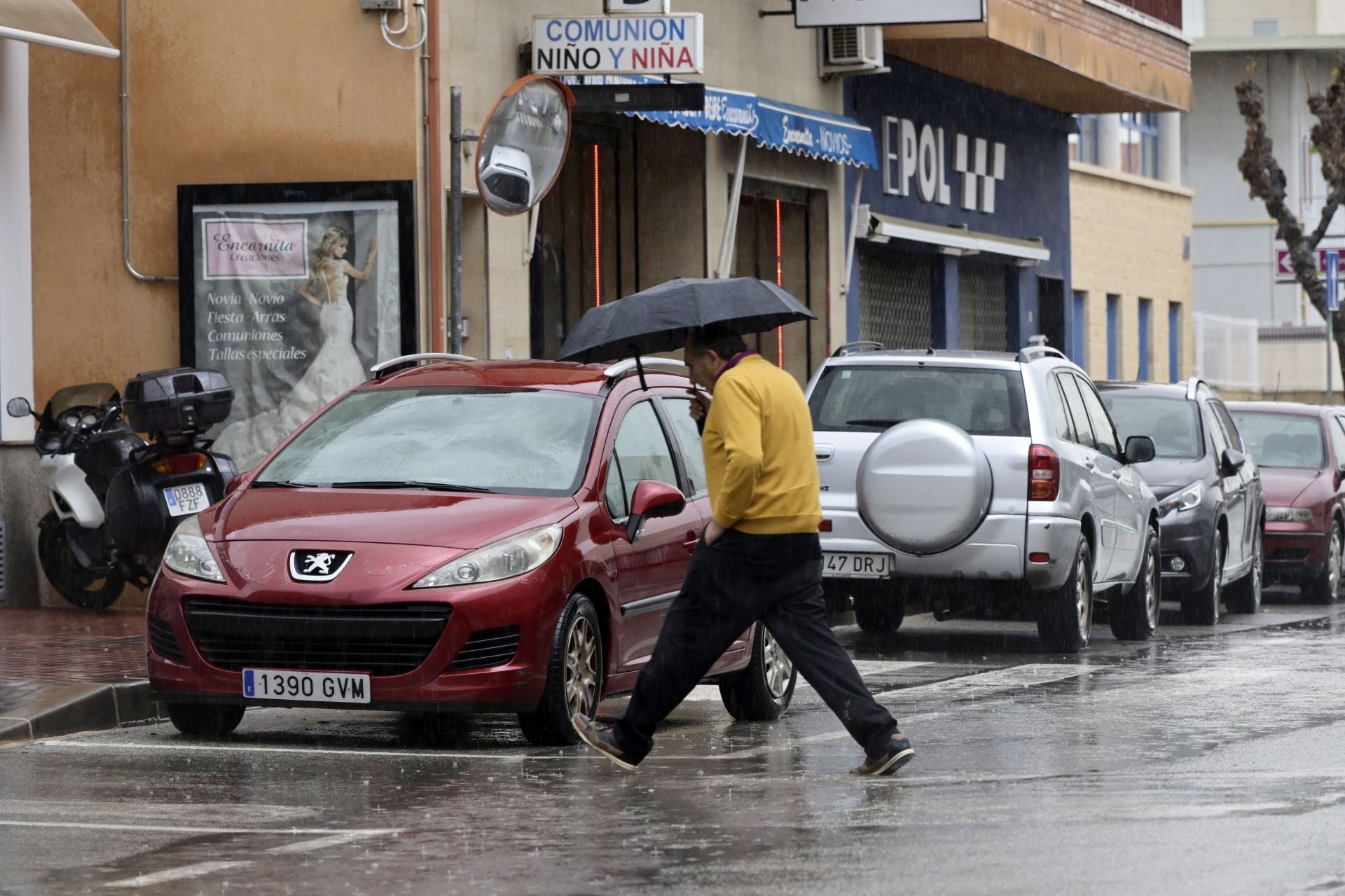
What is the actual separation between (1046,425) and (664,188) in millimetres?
8262

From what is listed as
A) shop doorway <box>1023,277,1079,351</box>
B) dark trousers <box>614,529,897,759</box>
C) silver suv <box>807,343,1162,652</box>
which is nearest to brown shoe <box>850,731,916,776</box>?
dark trousers <box>614,529,897,759</box>

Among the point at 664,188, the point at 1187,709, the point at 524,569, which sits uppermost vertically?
the point at 664,188

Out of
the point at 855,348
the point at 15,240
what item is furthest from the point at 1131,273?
the point at 15,240

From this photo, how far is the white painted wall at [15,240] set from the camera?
16766 millimetres

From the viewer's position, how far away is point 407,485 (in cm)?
1030

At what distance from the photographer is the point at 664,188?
21875 mm

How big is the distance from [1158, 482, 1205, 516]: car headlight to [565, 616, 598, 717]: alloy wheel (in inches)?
333

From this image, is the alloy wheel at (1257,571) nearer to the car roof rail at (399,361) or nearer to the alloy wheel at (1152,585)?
the alloy wheel at (1152,585)

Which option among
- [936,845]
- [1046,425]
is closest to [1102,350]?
[1046,425]

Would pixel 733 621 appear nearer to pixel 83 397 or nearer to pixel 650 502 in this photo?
pixel 650 502

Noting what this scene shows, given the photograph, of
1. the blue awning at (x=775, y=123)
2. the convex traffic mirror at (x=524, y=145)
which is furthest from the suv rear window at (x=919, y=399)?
the blue awning at (x=775, y=123)

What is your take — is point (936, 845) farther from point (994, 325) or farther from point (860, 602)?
point (994, 325)

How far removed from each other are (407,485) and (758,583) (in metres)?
1.96

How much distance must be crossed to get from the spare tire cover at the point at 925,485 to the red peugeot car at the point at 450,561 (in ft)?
8.71
